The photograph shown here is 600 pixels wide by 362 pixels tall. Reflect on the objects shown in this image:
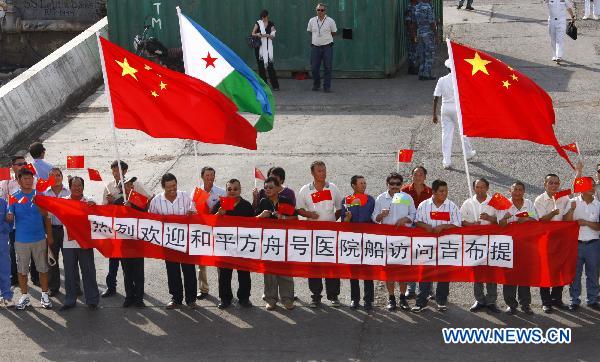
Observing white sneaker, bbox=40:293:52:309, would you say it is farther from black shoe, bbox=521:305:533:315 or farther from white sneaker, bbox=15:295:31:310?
black shoe, bbox=521:305:533:315

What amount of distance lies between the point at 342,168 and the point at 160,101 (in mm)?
5522

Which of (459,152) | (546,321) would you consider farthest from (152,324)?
(459,152)

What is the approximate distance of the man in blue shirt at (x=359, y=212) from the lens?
492 inches

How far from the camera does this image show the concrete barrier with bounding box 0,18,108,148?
781 inches

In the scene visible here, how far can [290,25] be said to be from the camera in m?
22.9

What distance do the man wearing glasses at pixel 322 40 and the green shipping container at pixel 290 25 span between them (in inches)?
38.8

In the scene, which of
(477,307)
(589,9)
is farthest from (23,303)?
(589,9)

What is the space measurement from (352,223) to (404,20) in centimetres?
1180

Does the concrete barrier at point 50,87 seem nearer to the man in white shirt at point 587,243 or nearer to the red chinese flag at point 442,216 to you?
the red chinese flag at point 442,216

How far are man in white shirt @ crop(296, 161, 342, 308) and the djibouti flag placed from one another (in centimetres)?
123

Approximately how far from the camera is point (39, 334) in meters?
12.3

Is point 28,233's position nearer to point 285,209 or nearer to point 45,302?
point 45,302

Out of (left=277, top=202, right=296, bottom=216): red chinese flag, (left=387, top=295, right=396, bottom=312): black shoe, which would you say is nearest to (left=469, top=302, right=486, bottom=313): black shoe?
(left=387, top=295, right=396, bottom=312): black shoe

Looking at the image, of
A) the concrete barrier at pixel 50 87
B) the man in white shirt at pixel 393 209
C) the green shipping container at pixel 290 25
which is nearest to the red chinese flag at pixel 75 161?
the man in white shirt at pixel 393 209
